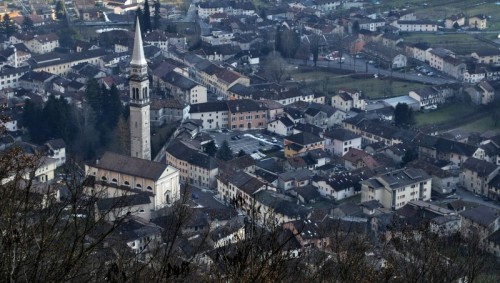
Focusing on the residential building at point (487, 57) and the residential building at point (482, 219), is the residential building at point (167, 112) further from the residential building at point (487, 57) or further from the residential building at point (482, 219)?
the residential building at point (487, 57)

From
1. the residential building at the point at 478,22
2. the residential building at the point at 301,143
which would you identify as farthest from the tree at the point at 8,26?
the residential building at the point at 478,22

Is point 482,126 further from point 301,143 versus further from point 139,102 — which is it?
point 139,102

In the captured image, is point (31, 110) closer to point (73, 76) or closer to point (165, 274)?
point (73, 76)

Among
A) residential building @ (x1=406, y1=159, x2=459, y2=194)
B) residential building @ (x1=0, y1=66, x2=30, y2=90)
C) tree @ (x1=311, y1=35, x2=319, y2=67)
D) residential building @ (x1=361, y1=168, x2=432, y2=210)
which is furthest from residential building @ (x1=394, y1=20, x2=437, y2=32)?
residential building @ (x1=361, y1=168, x2=432, y2=210)

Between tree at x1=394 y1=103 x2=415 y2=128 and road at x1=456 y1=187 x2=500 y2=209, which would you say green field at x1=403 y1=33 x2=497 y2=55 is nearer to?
tree at x1=394 y1=103 x2=415 y2=128

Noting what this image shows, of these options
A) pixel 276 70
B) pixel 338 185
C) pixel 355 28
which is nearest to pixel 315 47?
pixel 276 70

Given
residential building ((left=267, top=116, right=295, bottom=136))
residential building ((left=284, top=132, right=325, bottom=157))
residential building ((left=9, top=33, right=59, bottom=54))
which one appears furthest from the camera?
residential building ((left=9, top=33, right=59, bottom=54))

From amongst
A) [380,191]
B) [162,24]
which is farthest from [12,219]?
[162,24]
